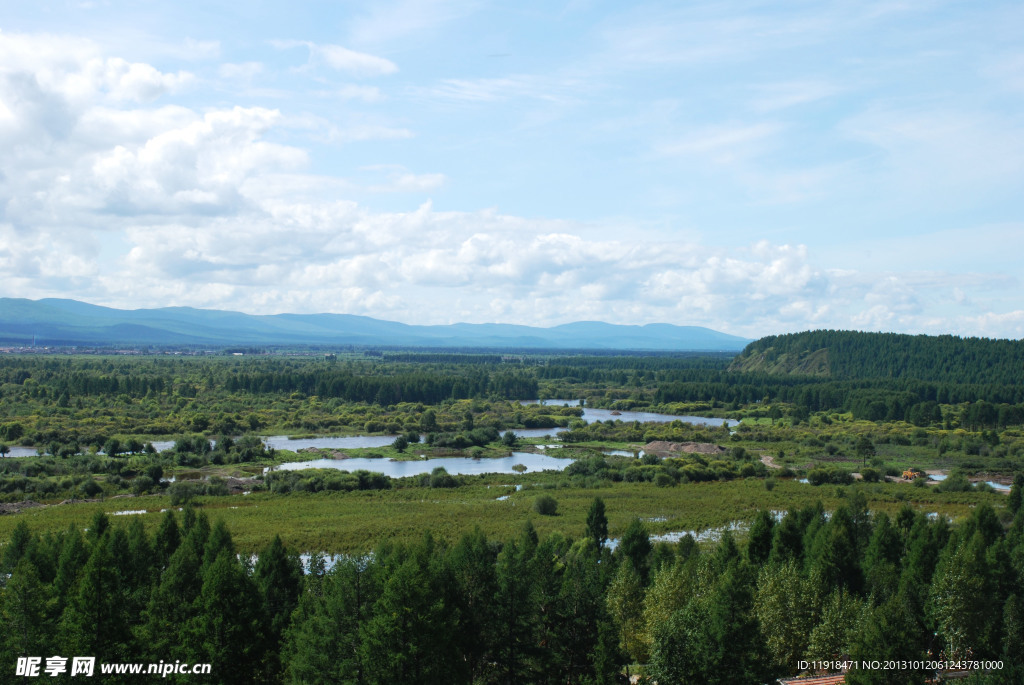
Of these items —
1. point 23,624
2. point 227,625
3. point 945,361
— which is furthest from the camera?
point 945,361

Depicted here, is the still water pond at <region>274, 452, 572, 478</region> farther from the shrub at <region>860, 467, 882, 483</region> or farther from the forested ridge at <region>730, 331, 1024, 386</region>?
the forested ridge at <region>730, 331, 1024, 386</region>

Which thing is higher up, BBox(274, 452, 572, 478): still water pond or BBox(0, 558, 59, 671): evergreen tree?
BBox(0, 558, 59, 671): evergreen tree

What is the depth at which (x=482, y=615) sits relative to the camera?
79.2 ft

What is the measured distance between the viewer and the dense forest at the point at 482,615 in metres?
20.8

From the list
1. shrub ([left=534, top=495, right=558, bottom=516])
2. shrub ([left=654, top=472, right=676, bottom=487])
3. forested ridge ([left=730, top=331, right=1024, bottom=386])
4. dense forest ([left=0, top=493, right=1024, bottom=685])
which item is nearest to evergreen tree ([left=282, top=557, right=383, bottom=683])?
dense forest ([left=0, top=493, right=1024, bottom=685])

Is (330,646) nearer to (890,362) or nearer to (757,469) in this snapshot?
(757,469)

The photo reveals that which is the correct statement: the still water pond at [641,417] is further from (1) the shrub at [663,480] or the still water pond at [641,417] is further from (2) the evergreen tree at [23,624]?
(2) the evergreen tree at [23,624]

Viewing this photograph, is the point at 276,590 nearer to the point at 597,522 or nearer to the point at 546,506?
the point at 597,522

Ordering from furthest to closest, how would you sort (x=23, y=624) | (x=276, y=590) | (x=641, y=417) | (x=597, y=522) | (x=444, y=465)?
(x=641, y=417), (x=444, y=465), (x=597, y=522), (x=276, y=590), (x=23, y=624)

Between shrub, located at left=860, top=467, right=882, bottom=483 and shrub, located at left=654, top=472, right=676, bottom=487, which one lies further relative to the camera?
shrub, located at left=860, top=467, right=882, bottom=483

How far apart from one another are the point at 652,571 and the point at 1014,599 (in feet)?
42.9

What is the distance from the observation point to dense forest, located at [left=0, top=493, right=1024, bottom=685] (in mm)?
20781

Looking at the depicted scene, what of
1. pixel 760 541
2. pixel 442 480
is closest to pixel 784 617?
pixel 760 541

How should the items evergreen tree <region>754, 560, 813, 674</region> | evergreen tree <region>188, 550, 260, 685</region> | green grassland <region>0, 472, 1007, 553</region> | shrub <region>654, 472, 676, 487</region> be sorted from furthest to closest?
1. shrub <region>654, 472, 676, 487</region>
2. green grassland <region>0, 472, 1007, 553</region>
3. evergreen tree <region>754, 560, 813, 674</region>
4. evergreen tree <region>188, 550, 260, 685</region>
